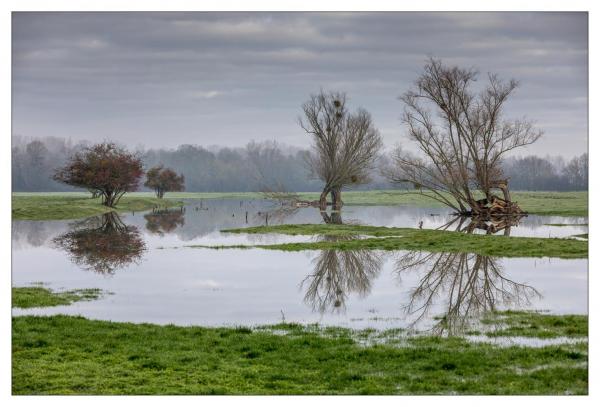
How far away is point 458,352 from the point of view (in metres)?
14.4

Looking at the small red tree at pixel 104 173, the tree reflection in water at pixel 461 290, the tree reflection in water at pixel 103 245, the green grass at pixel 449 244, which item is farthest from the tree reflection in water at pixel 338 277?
the small red tree at pixel 104 173

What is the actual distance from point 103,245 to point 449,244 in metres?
17.1

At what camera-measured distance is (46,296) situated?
22.4 meters

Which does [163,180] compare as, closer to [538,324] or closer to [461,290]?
[461,290]

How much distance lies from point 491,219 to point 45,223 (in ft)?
111

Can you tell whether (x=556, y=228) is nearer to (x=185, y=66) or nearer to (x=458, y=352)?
(x=185, y=66)

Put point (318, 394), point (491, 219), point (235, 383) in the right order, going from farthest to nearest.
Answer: point (491, 219) < point (235, 383) < point (318, 394)

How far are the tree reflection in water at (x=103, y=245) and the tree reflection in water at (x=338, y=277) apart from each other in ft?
25.8

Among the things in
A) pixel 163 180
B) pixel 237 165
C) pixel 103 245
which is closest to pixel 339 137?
pixel 163 180

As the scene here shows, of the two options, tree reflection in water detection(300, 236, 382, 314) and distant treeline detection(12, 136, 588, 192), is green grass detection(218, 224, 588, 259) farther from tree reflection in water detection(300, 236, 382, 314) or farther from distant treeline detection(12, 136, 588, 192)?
distant treeline detection(12, 136, 588, 192)

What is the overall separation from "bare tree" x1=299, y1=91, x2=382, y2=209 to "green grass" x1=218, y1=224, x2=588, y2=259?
41.6 meters

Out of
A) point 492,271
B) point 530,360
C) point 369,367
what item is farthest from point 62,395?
point 492,271

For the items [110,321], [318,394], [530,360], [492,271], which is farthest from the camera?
[492,271]

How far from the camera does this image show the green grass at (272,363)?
12344 millimetres
